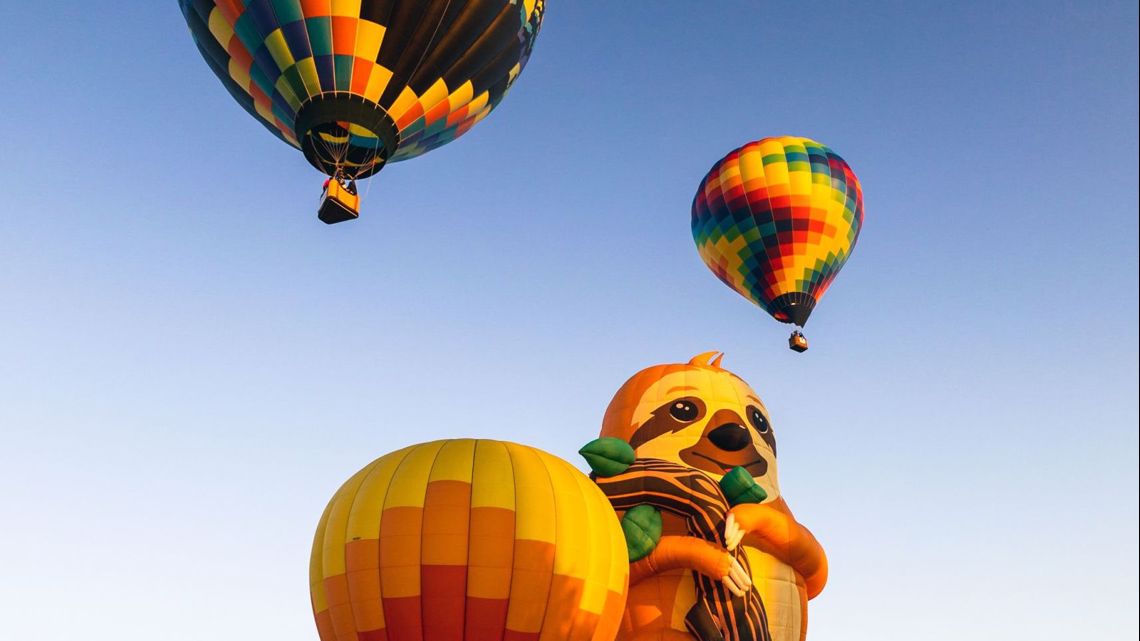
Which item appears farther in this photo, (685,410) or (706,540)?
(685,410)

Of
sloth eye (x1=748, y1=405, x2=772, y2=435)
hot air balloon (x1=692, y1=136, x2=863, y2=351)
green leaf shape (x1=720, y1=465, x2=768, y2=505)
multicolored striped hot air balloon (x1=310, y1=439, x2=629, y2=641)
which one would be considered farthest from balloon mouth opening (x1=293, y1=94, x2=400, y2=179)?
hot air balloon (x1=692, y1=136, x2=863, y2=351)

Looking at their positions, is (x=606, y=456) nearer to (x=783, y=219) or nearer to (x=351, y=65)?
(x=351, y=65)

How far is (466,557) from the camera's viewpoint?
8367 millimetres

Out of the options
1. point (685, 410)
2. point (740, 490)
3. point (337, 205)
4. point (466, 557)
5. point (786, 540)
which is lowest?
point (466, 557)

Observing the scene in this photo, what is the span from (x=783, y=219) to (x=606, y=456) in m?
8.03

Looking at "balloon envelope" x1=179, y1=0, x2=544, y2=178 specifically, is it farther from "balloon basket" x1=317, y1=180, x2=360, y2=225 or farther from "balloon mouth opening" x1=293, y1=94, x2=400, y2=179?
"balloon basket" x1=317, y1=180, x2=360, y2=225

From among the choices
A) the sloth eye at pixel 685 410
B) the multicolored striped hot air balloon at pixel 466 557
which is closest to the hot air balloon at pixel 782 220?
the sloth eye at pixel 685 410

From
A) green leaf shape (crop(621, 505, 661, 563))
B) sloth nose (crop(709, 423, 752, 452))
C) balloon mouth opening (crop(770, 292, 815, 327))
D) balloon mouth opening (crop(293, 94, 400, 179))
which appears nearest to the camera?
green leaf shape (crop(621, 505, 661, 563))

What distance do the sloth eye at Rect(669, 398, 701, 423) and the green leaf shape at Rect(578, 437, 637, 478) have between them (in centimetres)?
148

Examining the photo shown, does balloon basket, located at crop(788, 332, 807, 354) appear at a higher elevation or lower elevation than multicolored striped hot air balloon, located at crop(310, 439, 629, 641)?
higher

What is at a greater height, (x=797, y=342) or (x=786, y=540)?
(x=797, y=342)

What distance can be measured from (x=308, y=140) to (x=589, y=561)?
21.0 ft

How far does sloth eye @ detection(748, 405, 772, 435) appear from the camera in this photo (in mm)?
12047

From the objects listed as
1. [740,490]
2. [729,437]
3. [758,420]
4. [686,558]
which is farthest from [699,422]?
[686,558]
